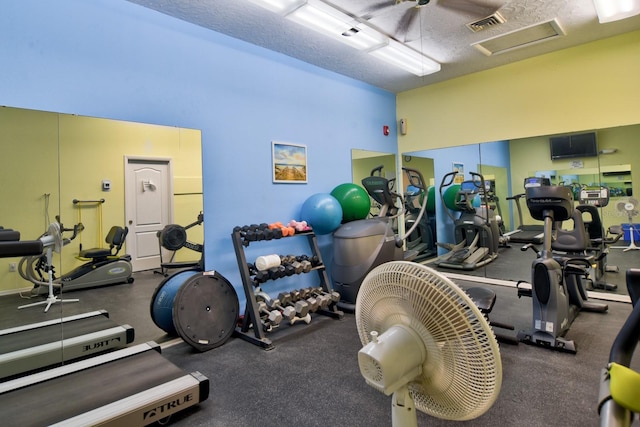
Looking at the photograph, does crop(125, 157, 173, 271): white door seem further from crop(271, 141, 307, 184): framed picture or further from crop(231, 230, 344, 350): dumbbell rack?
crop(271, 141, 307, 184): framed picture

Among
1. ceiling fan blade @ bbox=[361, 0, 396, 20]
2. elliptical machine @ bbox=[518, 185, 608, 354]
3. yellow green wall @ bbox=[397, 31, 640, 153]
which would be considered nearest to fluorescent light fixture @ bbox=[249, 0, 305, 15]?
ceiling fan blade @ bbox=[361, 0, 396, 20]

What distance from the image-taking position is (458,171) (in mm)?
5430

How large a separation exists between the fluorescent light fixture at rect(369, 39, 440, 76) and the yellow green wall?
0.80 m

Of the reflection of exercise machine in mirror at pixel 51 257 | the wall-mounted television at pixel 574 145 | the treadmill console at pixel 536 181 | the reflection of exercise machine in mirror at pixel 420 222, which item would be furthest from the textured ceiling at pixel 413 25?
the reflection of exercise machine in mirror at pixel 420 222

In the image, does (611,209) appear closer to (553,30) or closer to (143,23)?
(553,30)

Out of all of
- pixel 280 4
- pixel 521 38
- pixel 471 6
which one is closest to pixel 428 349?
pixel 280 4

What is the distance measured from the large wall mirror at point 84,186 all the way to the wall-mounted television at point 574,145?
165 inches

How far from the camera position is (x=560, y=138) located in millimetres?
4168

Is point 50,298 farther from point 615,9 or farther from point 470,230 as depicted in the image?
point 470,230

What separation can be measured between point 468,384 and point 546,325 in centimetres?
220

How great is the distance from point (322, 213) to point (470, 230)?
3.07 m

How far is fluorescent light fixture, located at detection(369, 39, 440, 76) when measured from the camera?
3727 millimetres

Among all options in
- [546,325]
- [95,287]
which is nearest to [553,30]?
[546,325]

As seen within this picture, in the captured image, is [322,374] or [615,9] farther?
[615,9]
